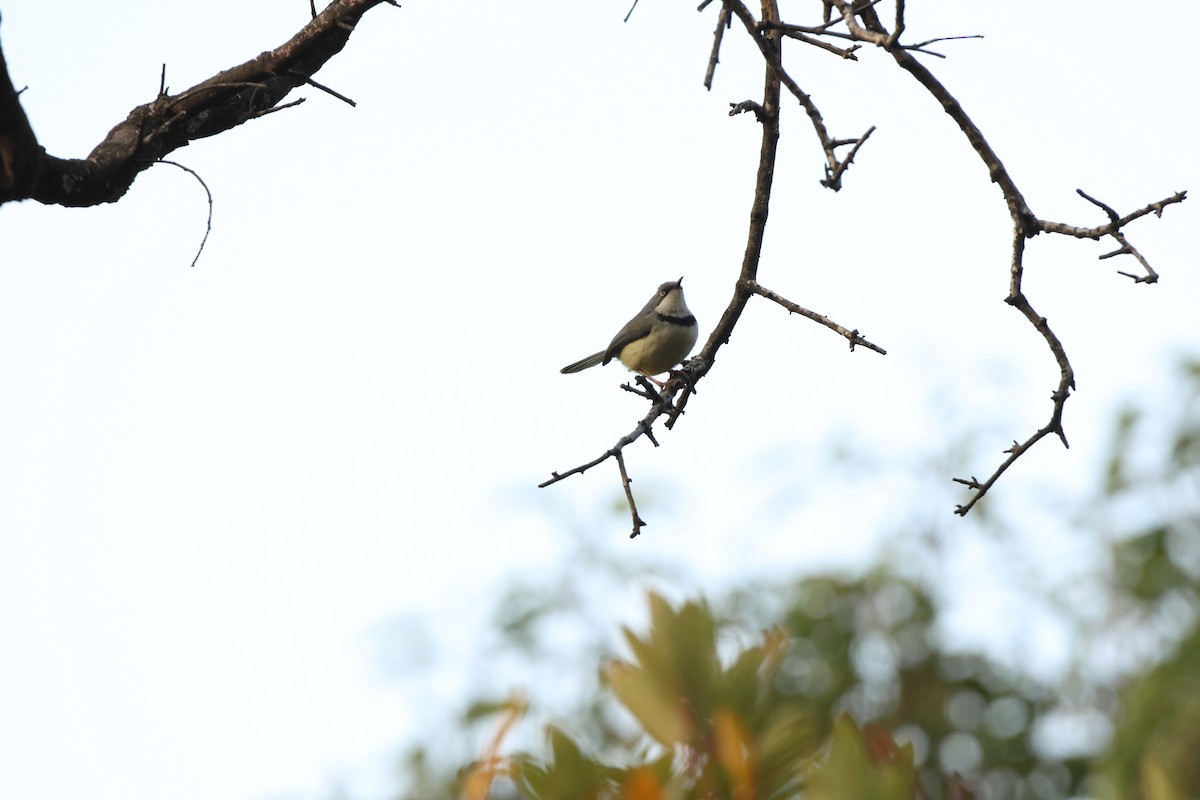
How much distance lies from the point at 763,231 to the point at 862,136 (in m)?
1.23

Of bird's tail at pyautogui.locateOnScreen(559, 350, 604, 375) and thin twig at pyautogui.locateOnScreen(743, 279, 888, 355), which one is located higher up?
thin twig at pyautogui.locateOnScreen(743, 279, 888, 355)

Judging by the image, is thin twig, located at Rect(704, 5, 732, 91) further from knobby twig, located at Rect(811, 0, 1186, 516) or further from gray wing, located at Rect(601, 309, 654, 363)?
gray wing, located at Rect(601, 309, 654, 363)

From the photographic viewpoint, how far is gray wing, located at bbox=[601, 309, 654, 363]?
8.42 meters

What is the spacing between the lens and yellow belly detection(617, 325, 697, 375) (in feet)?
26.9

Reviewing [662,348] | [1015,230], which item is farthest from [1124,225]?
[662,348]

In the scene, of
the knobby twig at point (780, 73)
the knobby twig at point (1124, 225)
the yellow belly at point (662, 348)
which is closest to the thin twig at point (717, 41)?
the knobby twig at point (780, 73)

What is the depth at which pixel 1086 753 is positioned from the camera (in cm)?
1409

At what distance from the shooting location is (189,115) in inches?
168

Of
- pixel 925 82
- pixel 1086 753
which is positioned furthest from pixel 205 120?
pixel 1086 753

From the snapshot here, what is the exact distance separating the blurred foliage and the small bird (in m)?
1.96

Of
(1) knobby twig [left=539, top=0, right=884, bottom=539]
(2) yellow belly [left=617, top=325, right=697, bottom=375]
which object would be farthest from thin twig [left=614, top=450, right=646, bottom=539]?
(2) yellow belly [left=617, top=325, right=697, bottom=375]

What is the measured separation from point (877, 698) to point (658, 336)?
25.9 ft

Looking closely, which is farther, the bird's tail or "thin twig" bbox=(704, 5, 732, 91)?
the bird's tail

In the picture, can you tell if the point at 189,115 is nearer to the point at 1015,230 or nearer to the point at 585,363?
the point at 1015,230
